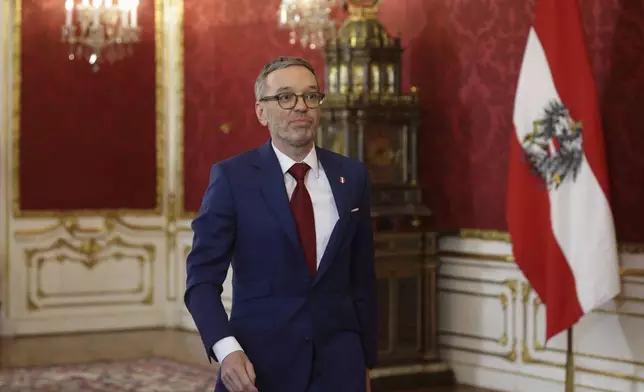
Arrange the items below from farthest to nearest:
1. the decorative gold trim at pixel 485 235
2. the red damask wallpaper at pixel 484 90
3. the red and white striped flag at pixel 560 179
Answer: the decorative gold trim at pixel 485 235 < the red damask wallpaper at pixel 484 90 < the red and white striped flag at pixel 560 179

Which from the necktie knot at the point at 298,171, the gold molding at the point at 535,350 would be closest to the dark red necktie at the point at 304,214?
the necktie knot at the point at 298,171

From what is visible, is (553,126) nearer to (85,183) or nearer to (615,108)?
(615,108)

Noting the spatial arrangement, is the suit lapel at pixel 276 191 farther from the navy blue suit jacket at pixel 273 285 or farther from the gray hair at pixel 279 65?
the gray hair at pixel 279 65

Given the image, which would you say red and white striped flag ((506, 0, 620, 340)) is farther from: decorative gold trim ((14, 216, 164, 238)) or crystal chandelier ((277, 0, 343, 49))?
decorative gold trim ((14, 216, 164, 238))

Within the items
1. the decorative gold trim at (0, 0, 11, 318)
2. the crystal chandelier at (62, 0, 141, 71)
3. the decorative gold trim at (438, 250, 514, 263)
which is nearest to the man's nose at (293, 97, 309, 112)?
the decorative gold trim at (438, 250, 514, 263)

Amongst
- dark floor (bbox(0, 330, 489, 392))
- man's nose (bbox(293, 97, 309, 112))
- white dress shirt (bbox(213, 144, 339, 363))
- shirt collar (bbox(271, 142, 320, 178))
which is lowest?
dark floor (bbox(0, 330, 489, 392))

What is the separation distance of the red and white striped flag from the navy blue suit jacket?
9.07ft

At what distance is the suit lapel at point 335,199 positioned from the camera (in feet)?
8.09

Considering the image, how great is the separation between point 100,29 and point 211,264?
19.5 ft

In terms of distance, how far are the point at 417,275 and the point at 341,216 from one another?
371 cm

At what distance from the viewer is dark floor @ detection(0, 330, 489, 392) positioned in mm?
7145

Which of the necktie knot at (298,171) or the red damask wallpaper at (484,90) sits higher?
the red damask wallpaper at (484,90)

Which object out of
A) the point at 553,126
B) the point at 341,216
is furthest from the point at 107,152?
the point at 341,216

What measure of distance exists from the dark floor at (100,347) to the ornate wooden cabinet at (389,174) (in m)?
1.35
